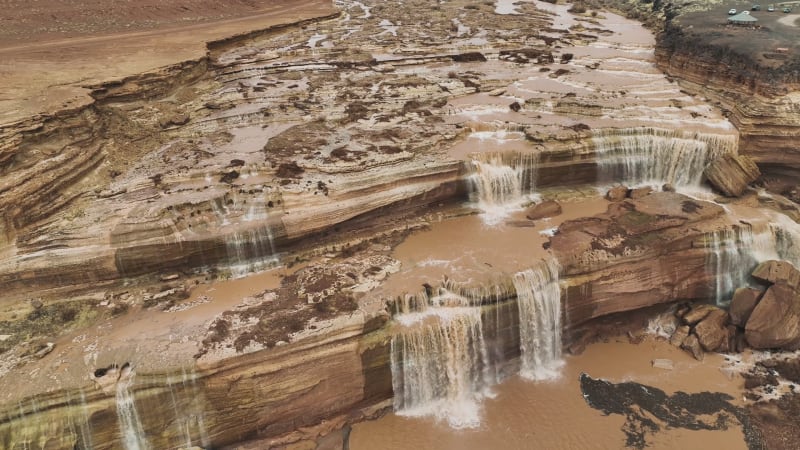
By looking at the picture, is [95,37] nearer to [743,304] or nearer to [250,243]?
[250,243]

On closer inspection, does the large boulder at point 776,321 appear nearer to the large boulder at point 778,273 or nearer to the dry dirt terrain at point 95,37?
the large boulder at point 778,273

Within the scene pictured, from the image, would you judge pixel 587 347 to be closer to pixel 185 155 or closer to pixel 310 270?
pixel 310 270

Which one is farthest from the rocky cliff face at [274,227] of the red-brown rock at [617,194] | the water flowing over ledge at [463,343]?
the red-brown rock at [617,194]

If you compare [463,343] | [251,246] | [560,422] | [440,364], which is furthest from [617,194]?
[251,246]

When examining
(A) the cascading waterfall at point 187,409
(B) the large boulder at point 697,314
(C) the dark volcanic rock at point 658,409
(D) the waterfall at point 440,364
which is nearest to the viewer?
(A) the cascading waterfall at point 187,409

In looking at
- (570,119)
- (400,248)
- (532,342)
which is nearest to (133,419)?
(400,248)

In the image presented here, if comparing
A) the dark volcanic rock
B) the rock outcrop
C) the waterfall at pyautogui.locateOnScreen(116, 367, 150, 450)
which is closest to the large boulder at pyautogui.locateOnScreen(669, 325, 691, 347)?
the rock outcrop
